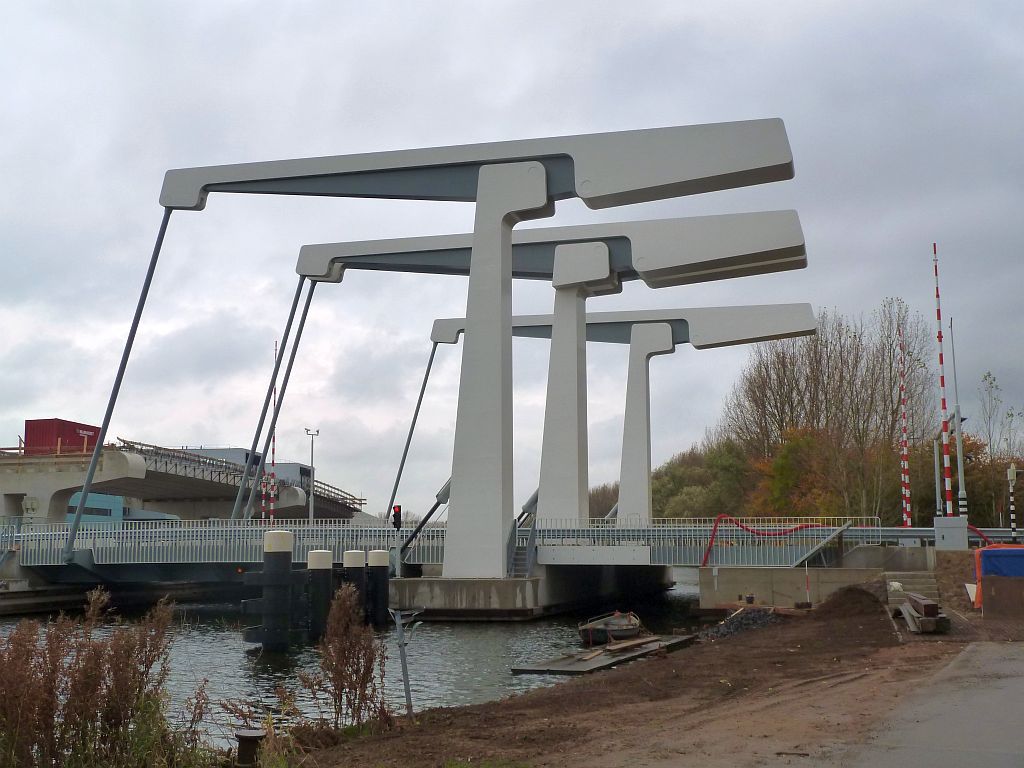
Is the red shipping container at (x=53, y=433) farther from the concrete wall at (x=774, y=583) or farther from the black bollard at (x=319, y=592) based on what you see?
the concrete wall at (x=774, y=583)

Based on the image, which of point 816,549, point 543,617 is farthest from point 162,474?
point 816,549

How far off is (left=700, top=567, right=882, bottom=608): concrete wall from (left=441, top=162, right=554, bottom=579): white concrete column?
14.2 feet

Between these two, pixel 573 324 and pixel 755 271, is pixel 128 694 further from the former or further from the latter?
pixel 573 324

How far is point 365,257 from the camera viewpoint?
27.5 meters

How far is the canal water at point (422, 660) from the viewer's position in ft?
40.6

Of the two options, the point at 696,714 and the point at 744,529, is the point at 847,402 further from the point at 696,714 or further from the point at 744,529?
the point at 696,714

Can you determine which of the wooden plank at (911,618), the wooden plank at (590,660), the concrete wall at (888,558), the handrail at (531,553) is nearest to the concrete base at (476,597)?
the handrail at (531,553)

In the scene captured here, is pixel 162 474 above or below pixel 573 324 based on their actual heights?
below

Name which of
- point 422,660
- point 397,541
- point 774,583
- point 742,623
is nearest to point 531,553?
point 397,541

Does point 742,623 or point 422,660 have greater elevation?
point 742,623

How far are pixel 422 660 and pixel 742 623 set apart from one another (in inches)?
220

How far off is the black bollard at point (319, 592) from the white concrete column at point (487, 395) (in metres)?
3.52

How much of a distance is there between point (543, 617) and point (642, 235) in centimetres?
980

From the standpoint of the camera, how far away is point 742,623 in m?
17.8
